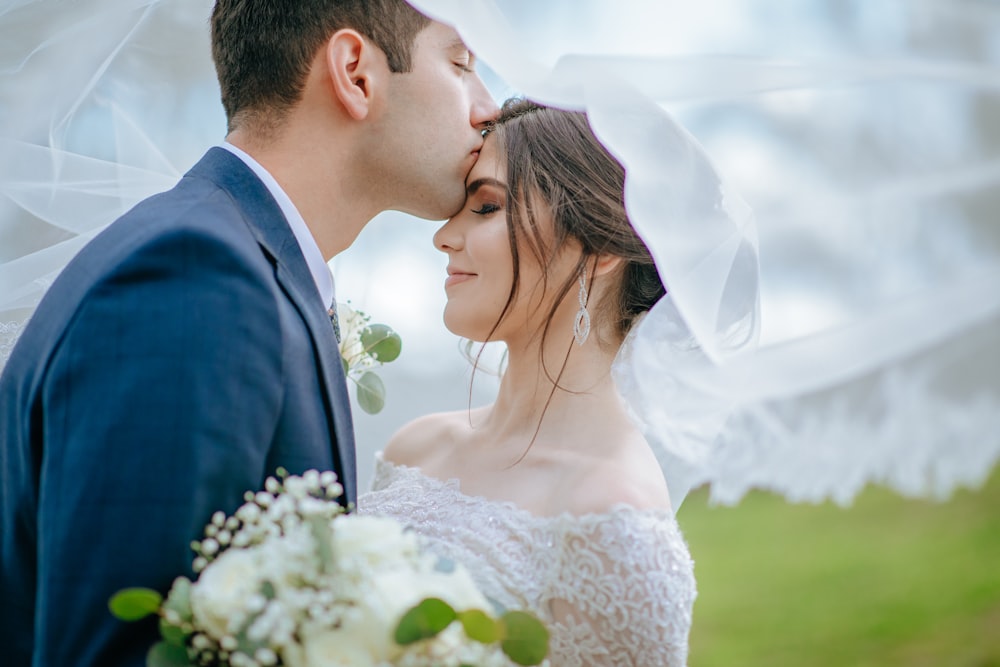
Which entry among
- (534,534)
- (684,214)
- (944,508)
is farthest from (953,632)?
(684,214)

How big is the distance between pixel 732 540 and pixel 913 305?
35.0 ft

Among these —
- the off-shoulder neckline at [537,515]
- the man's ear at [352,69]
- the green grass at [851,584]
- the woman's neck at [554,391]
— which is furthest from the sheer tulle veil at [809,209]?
the green grass at [851,584]

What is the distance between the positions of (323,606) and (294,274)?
85 cm

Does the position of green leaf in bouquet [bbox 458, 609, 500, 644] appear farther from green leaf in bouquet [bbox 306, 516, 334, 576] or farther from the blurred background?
the blurred background

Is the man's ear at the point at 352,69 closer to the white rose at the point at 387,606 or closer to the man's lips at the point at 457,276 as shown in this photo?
the man's lips at the point at 457,276

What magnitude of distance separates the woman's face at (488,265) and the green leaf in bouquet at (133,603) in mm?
1503

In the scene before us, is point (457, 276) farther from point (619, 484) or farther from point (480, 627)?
point (480, 627)

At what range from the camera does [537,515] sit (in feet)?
8.95

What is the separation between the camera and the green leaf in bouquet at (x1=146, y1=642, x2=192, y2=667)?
1.69m

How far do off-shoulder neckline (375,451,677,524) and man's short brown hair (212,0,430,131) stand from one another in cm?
115

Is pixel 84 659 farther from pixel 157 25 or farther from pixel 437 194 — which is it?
pixel 157 25

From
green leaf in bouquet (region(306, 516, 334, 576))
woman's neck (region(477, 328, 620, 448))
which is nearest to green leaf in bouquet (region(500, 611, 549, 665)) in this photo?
green leaf in bouquet (region(306, 516, 334, 576))

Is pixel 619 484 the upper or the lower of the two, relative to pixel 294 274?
lower

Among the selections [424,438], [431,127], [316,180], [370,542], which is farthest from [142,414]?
[424,438]
